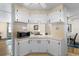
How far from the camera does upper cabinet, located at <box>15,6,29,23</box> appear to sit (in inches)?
55.4

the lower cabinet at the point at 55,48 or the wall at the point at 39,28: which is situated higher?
the wall at the point at 39,28

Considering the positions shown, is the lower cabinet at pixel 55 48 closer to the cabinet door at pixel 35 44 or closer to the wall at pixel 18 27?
the cabinet door at pixel 35 44

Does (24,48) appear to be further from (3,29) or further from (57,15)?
(57,15)

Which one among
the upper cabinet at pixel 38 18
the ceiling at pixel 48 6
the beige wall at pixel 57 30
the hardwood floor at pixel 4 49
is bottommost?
the hardwood floor at pixel 4 49

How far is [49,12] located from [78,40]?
0.66 metres

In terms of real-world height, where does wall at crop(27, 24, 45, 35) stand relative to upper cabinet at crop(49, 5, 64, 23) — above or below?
below

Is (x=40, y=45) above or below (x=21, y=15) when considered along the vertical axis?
below

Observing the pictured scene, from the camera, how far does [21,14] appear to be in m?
1.42

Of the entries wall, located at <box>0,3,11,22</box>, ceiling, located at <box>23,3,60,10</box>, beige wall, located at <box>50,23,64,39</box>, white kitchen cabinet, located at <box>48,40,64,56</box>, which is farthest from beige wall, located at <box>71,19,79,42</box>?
wall, located at <box>0,3,11,22</box>

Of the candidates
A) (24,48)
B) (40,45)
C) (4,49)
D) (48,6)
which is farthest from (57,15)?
(4,49)

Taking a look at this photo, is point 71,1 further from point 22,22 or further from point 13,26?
point 13,26

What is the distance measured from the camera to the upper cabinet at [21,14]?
4.62 feet

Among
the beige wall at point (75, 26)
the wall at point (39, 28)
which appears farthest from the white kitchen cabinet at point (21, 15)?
the beige wall at point (75, 26)

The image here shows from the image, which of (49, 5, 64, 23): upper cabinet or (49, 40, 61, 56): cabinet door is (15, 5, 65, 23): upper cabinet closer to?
(49, 5, 64, 23): upper cabinet
